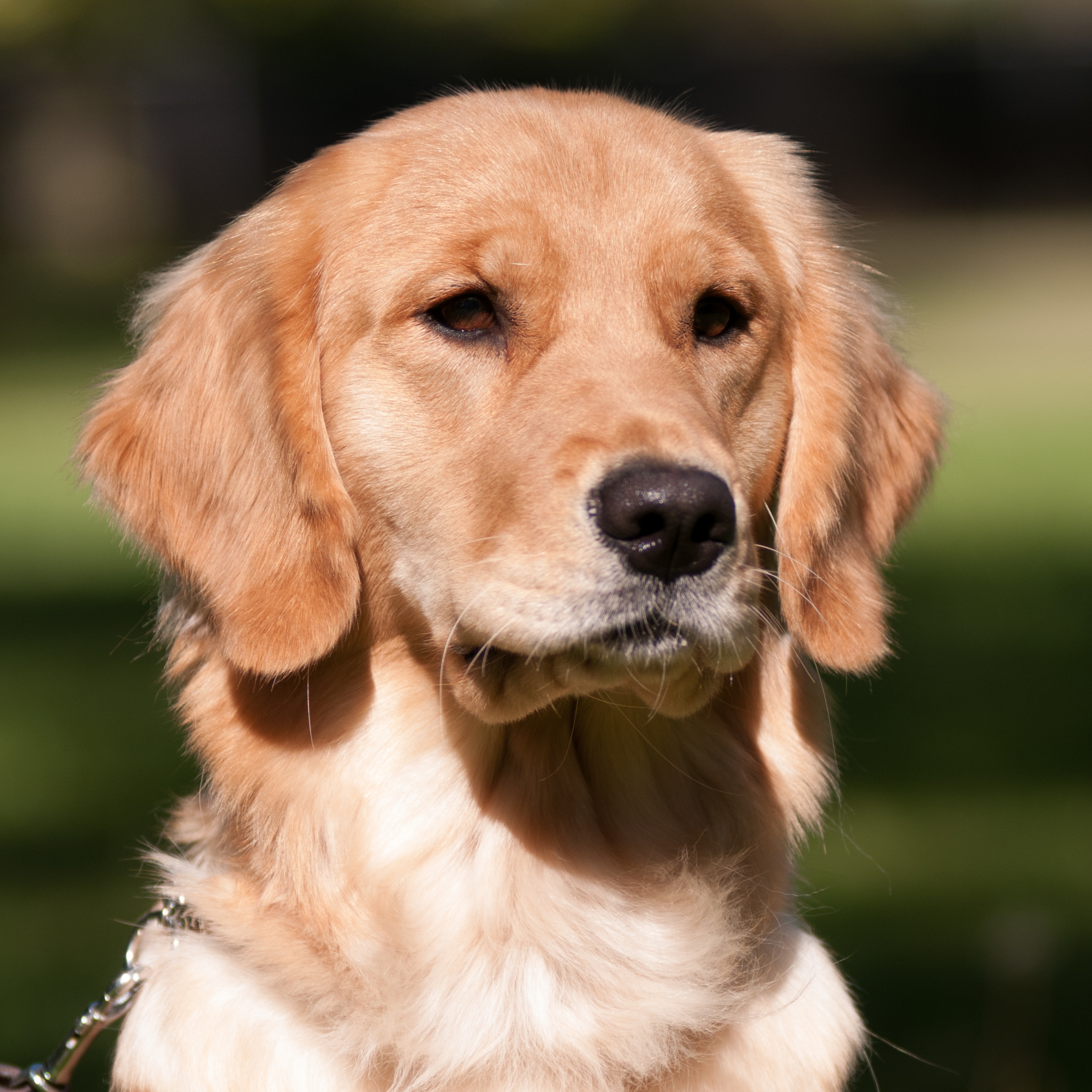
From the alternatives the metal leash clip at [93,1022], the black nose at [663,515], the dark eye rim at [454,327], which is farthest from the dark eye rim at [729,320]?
the metal leash clip at [93,1022]

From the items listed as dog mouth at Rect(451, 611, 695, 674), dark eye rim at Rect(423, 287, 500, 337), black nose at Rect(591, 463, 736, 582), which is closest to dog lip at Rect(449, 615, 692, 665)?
dog mouth at Rect(451, 611, 695, 674)

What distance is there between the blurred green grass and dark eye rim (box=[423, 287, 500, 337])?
112cm

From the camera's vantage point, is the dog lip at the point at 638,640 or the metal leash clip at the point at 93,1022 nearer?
the dog lip at the point at 638,640

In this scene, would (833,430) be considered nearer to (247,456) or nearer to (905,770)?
(247,456)

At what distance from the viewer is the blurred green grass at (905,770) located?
504 centimetres

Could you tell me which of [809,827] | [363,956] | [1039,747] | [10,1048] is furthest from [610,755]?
[1039,747]

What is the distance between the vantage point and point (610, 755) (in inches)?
129

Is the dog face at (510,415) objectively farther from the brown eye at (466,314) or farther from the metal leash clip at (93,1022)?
the metal leash clip at (93,1022)

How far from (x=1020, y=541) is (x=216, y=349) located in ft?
33.2

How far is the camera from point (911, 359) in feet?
13.4

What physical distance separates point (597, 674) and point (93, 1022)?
1.50m

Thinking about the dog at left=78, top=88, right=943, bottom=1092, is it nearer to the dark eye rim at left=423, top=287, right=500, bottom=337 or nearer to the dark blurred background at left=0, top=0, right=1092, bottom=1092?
the dark eye rim at left=423, top=287, right=500, bottom=337

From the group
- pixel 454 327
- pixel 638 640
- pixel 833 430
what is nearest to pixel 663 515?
pixel 638 640

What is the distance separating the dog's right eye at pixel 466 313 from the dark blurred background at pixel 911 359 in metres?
1.12
